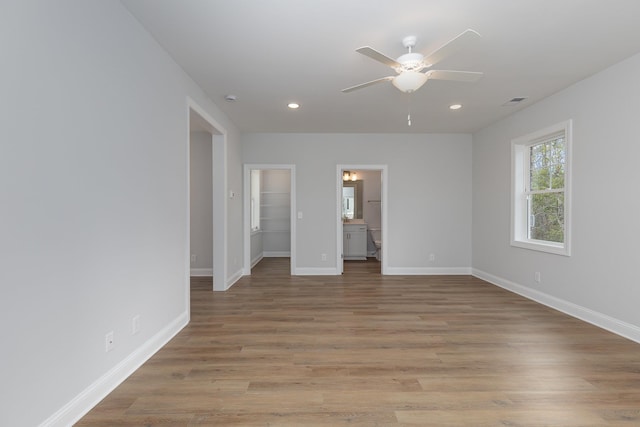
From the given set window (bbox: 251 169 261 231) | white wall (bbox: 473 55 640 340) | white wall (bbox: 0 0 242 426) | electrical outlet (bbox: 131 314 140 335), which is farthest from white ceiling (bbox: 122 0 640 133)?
window (bbox: 251 169 261 231)

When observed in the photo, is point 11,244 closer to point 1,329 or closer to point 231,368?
point 1,329

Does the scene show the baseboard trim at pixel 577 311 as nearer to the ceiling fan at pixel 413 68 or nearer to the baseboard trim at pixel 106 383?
the ceiling fan at pixel 413 68

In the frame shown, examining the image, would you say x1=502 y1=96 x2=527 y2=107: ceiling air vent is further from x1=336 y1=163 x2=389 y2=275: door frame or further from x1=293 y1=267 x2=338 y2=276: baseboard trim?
x1=293 y1=267 x2=338 y2=276: baseboard trim

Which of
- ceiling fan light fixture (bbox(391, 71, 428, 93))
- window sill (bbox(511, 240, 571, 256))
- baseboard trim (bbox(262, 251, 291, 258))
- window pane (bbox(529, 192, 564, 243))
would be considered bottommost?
baseboard trim (bbox(262, 251, 291, 258))

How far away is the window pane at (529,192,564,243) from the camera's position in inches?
158

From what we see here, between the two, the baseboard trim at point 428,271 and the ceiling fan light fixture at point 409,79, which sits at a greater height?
the ceiling fan light fixture at point 409,79

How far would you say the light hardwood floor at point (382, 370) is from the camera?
187 centimetres

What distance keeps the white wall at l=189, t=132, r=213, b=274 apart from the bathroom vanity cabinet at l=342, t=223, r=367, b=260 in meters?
3.22

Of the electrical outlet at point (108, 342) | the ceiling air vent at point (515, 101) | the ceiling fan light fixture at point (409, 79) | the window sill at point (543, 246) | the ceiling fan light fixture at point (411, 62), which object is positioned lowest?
the electrical outlet at point (108, 342)

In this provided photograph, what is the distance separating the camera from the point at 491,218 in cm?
532

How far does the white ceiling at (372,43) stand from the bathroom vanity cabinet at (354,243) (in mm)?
3871

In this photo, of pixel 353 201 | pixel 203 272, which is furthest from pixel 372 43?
pixel 353 201

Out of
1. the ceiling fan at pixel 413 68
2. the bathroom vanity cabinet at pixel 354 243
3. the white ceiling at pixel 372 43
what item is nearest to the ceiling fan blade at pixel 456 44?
the ceiling fan at pixel 413 68

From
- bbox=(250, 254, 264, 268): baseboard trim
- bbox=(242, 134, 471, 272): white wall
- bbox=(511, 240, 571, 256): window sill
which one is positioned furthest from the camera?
bbox=(250, 254, 264, 268): baseboard trim
